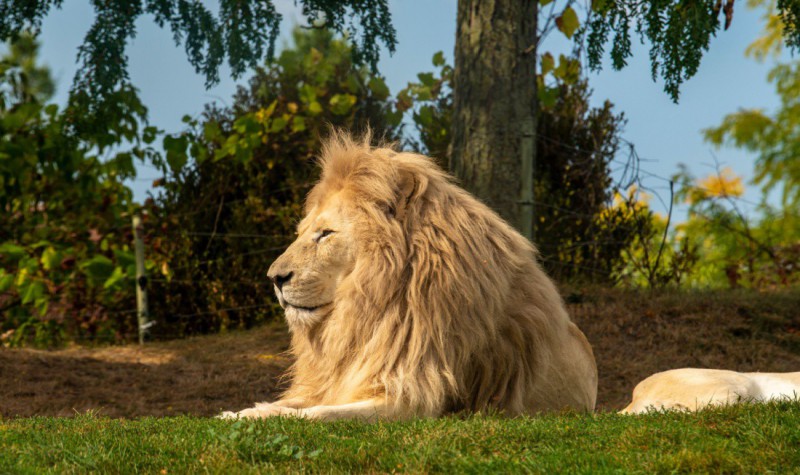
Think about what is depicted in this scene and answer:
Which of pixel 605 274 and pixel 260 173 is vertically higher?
pixel 260 173

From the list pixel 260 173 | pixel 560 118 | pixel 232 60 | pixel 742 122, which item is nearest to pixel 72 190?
pixel 260 173

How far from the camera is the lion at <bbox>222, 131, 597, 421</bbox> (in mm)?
4543

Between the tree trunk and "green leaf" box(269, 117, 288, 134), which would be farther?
"green leaf" box(269, 117, 288, 134)

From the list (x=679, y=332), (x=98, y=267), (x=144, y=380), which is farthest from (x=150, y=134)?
(x=679, y=332)

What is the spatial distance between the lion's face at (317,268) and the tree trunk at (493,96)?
3.75 m

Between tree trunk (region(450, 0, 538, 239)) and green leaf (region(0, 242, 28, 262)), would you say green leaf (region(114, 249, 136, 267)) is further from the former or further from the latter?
tree trunk (region(450, 0, 538, 239))

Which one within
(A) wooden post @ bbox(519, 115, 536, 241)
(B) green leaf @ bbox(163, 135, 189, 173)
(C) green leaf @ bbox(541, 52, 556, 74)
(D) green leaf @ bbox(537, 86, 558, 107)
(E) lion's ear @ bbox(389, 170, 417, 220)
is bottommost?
(E) lion's ear @ bbox(389, 170, 417, 220)

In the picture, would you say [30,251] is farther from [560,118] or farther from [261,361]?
[560,118]

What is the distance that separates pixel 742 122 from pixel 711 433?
17.5 meters

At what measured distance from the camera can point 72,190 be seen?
12094mm

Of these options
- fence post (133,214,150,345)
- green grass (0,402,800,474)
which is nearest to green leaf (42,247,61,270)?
fence post (133,214,150,345)

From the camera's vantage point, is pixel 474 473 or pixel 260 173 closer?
pixel 474 473

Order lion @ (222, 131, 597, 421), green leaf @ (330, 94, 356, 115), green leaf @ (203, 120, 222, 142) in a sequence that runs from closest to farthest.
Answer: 1. lion @ (222, 131, 597, 421)
2. green leaf @ (203, 120, 222, 142)
3. green leaf @ (330, 94, 356, 115)

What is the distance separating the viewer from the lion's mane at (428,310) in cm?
455
